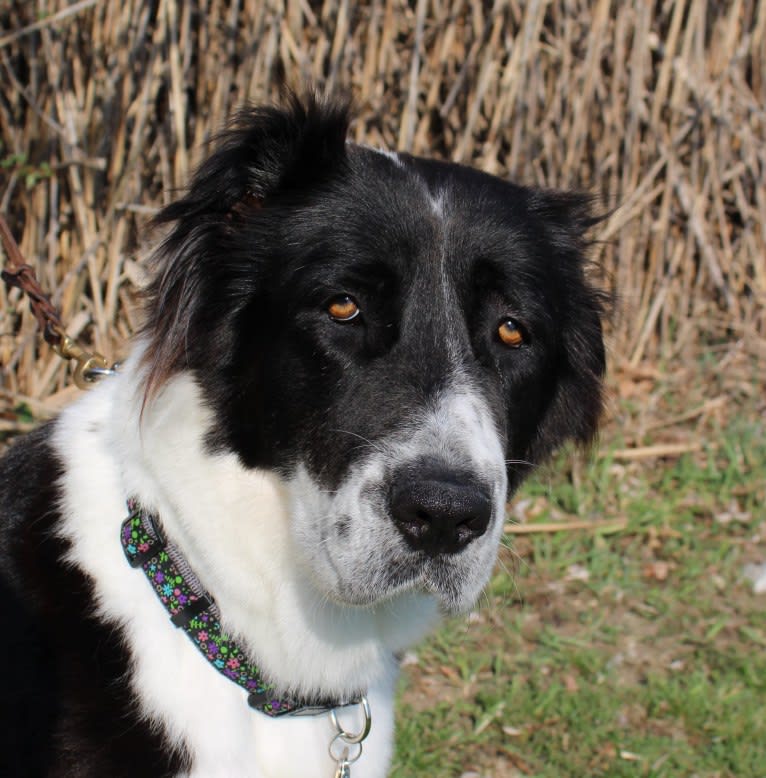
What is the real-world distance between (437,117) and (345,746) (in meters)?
3.81

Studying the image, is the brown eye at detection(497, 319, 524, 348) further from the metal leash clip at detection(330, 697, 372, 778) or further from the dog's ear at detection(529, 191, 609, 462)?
the metal leash clip at detection(330, 697, 372, 778)

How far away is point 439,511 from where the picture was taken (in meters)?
2.05

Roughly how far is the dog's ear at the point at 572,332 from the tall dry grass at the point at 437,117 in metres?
1.41

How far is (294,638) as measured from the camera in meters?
2.44

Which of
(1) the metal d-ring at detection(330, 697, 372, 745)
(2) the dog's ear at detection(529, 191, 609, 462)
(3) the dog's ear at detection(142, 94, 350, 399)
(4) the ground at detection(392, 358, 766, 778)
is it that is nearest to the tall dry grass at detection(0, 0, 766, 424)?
(4) the ground at detection(392, 358, 766, 778)

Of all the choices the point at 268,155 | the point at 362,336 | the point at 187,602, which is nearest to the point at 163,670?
the point at 187,602

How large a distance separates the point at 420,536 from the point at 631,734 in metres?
2.25

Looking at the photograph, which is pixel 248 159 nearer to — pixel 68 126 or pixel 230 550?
pixel 230 550

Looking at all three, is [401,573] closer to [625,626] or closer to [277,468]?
[277,468]

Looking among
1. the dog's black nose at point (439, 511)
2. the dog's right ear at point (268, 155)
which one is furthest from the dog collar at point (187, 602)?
the dog's right ear at point (268, 155)

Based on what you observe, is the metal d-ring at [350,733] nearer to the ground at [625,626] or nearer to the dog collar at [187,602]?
the dog collar at [187,602]

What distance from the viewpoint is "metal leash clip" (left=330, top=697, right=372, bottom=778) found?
2465mm

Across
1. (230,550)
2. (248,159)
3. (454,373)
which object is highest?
(248,159)

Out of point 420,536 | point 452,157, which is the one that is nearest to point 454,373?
point 420,536
